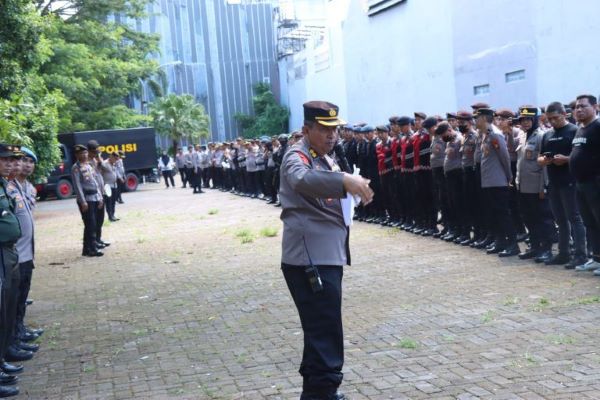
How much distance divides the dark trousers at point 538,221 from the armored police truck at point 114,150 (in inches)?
1095

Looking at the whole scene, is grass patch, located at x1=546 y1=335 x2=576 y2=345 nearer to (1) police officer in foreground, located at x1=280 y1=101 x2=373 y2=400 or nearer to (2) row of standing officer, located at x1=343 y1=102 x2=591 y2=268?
(1) police officer in foreground, located at x1=280 y1=101 x2=373 y2=400

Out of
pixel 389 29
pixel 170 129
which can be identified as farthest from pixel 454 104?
pixel 170 129

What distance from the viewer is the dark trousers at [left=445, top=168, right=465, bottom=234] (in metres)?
13.1

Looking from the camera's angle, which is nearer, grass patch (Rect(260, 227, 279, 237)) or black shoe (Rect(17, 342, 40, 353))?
black shoe (Rect(17, 342, 40, 353))

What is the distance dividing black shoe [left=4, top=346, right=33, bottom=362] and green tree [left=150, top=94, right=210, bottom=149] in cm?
5107

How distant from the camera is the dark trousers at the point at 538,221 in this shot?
36.3 feet

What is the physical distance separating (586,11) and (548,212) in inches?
412

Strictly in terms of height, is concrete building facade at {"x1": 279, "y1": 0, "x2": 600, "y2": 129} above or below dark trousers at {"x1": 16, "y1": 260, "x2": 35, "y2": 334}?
above

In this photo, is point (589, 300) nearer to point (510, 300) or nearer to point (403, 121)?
point (510, 300)

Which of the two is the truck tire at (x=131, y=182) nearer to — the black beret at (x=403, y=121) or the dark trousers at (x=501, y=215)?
the black beret at (x=403, y=121)

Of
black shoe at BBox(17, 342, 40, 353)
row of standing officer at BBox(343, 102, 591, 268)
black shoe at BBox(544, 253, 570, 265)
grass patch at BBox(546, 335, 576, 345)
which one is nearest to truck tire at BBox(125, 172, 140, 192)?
row of standing officer at BBox(343, 102, 591, 268)

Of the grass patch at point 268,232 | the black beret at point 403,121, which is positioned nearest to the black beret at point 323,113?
the black beret at point 403,121

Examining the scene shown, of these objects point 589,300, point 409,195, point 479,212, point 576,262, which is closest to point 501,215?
point 479,212

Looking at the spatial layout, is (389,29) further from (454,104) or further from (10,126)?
(10,126)
